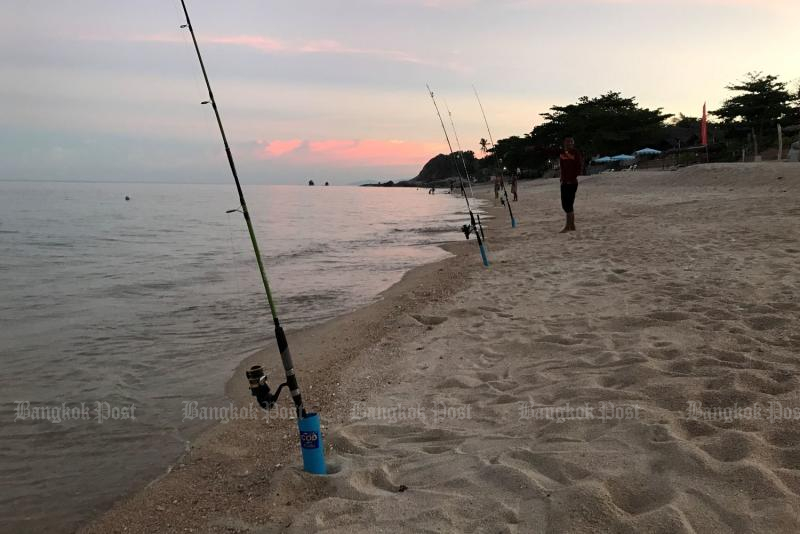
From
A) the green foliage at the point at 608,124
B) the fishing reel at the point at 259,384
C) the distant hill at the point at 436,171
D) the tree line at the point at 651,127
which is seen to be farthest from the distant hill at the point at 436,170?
the fishing reel at the point at 259,384

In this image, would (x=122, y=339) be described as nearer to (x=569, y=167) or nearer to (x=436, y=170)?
(x=569, y=167)

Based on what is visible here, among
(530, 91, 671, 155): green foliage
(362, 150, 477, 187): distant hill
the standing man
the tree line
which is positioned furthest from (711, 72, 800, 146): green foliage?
(362, 150, 477, 187): distant hill

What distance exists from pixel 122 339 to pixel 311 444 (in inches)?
185

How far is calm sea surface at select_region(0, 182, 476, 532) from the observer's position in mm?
3455

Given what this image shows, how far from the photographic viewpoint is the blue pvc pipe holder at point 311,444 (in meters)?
2.66

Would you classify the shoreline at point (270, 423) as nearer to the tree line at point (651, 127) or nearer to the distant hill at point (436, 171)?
the tree line at point (651, 127)

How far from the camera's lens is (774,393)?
9.48 feet

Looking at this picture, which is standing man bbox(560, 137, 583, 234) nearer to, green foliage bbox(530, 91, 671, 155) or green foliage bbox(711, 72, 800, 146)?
green foliage bbox(711, 72, 800, 146)

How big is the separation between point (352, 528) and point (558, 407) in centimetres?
149

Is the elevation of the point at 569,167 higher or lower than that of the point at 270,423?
higher

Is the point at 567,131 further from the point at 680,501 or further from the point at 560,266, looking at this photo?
the point at 680,501

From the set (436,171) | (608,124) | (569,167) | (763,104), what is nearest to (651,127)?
(608,124)

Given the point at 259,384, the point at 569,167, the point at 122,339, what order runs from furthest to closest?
the point at 569,167
the point at 122,339
the point at 259,384

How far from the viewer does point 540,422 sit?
9.84 feet
